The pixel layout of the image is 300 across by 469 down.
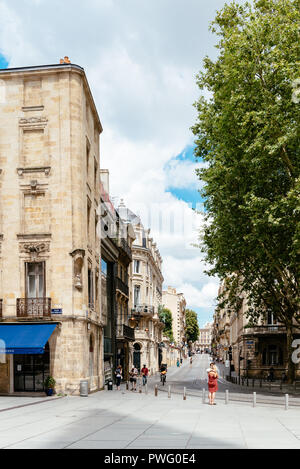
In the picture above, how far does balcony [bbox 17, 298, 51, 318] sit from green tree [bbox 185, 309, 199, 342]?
455 feet

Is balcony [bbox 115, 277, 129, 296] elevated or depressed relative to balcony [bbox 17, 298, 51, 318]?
elevated

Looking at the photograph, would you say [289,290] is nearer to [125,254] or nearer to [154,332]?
[125,254]

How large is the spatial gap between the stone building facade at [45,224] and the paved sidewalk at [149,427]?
6.49 meters

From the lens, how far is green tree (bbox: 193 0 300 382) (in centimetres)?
2789

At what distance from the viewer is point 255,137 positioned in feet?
97.5

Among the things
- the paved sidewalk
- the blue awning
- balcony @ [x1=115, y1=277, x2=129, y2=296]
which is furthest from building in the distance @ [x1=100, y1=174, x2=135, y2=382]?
the paved sidewalk

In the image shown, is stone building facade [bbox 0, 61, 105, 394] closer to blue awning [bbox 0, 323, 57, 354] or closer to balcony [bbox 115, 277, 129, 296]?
blue awning [bbox 0, 323, 57, 354]

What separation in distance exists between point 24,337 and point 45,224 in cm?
577

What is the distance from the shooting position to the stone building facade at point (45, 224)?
28.8 metres

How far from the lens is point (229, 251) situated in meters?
34.0

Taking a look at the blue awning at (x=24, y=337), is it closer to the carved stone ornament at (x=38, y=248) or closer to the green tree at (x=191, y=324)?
the carved stone ornament at (x=38, y=248)

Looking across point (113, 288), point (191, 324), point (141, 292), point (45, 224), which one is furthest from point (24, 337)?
point (191, 324)

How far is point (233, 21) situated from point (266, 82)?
449cm
